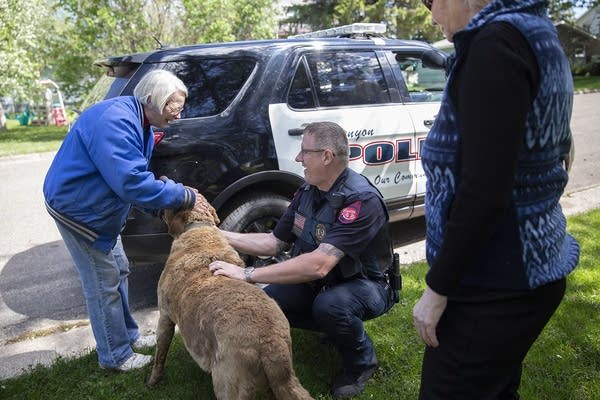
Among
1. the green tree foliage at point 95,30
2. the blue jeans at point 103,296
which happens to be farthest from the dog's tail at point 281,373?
the green tree foliage at point 95,30

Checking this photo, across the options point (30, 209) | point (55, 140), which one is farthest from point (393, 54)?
point (55, 140)

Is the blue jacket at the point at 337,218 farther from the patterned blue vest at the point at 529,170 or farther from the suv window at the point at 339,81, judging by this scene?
the suv window at the point at 339,81

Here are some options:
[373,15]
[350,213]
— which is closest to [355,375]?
[350,213]

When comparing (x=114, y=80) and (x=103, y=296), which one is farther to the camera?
(x=114, y=80)

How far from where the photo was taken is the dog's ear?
9.64 ft

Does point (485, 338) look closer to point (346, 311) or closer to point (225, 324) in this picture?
point (225, 324)

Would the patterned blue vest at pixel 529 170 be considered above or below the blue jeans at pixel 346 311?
above

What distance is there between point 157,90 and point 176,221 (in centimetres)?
80

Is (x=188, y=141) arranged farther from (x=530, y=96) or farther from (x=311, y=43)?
(x=530, y=96)

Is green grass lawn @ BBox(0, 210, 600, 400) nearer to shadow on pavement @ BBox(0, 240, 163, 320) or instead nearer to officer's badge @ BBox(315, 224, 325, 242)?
officer's badge @ BBox(315, 224, 325, 242)

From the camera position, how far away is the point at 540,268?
1394mm

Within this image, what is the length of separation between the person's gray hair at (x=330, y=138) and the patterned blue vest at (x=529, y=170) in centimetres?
136

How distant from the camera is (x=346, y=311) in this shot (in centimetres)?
Result: 274

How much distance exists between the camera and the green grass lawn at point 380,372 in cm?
286
